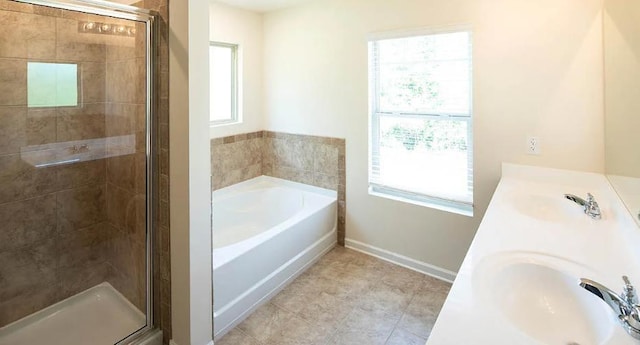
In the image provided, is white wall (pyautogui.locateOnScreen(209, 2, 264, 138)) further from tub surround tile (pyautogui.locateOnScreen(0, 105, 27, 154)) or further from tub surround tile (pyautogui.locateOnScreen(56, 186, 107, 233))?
tub surround tile (pyautogui.locateOnScreen(0, 105, 27, 154))

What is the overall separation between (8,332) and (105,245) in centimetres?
69

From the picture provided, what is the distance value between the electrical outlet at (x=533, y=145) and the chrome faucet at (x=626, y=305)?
1.55 meters

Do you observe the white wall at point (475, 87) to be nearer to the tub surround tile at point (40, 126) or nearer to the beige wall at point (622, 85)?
the beige wall at point (622, 85)

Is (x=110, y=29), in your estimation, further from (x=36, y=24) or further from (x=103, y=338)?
(x=103, y=338)

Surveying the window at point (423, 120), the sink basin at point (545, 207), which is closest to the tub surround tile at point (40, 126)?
the window at point (423, 120)

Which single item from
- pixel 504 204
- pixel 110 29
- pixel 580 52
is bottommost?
pixel 504 204

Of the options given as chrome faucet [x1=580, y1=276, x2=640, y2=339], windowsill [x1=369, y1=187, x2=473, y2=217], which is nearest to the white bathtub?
windowsill [x1=369, y1=187, x2=473, y2=217]

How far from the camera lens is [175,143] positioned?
6.01 ft

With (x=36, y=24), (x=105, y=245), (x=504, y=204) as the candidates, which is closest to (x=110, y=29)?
(x=36, y=24)

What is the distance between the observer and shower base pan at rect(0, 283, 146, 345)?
2.05 m

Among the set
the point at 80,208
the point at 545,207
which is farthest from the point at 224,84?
the point at 545,207

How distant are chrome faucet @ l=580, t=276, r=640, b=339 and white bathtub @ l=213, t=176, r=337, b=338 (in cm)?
182

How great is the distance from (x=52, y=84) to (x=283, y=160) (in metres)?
2.07

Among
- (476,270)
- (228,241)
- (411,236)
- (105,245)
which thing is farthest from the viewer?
(228,241)
